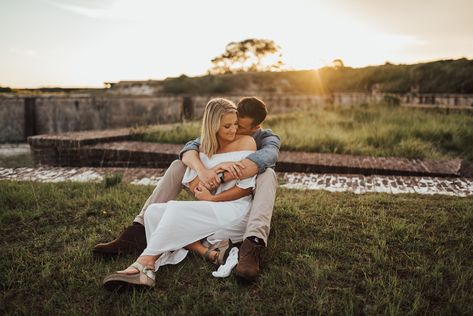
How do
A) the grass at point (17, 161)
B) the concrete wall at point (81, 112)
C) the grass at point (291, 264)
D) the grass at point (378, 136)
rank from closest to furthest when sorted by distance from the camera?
1. the grass at point (291, 264)
2. the grass at point (378, 136)
3. the grass at point (17, 161)
4. the concrete wall at point (81, 112)

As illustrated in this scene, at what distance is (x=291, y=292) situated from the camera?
225 cm

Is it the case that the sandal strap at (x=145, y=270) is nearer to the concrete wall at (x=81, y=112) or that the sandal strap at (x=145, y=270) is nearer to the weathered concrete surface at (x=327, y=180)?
the weathered concrete surface at (x=327, y=180)

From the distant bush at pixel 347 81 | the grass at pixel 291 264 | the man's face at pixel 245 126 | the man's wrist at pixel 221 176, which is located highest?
the distant bush at pixel 347 81

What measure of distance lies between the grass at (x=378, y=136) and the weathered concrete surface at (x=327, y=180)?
55.1 inches

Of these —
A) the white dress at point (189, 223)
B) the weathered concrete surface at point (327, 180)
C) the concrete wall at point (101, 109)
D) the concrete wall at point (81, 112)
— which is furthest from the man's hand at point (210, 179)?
the concrete wall at point (81, 112)

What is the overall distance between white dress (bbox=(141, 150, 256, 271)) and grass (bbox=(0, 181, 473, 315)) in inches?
6.9

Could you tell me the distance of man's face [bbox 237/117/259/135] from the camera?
3137 millimetres

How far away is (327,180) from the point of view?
202 inches

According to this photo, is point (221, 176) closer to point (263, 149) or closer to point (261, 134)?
point (263, 149)

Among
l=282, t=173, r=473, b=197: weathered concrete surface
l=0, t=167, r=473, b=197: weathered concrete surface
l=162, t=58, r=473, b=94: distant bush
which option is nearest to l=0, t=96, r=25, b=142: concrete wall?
l=0, t=167, r=473, b=197: weathered concrete surface

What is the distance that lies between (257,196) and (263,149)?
1.38 feet

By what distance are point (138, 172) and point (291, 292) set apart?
4043mm

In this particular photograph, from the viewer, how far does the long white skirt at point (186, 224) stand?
249cm

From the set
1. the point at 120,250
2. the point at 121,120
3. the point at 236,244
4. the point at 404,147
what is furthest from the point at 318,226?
the point at 121,120
